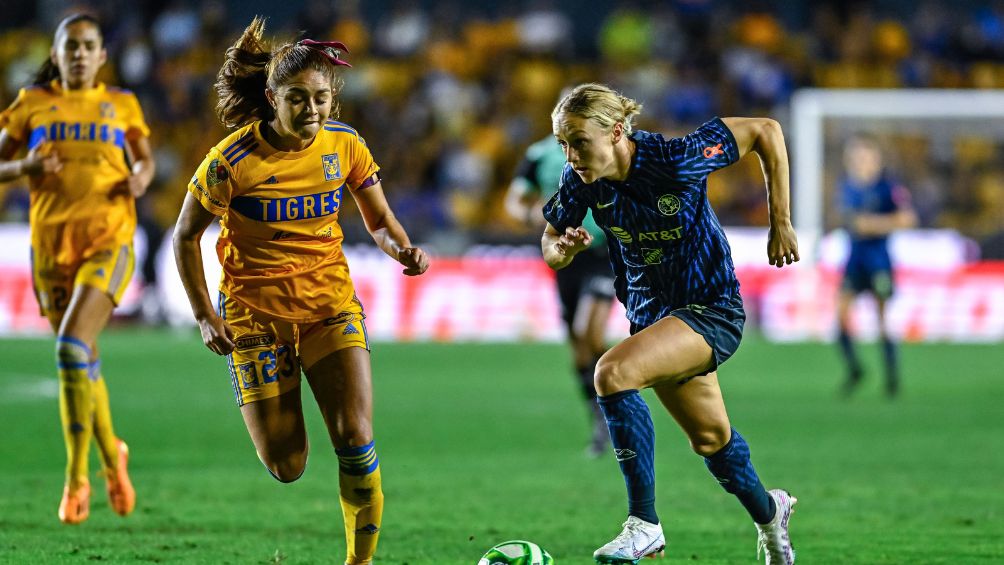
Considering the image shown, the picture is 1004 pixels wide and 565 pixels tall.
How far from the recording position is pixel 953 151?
67.5ft

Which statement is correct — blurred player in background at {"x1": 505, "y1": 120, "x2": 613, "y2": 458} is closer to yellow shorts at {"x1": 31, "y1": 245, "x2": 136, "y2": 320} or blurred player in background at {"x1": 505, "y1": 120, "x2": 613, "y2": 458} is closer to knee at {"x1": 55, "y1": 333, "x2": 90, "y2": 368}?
yellow shorts at {"x1": 31, "y1": 245, "x2": 136, "y2": 320}

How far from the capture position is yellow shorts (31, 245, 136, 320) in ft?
25.5

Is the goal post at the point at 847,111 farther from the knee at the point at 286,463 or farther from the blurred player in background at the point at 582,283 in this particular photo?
the knee at the point at 286,463

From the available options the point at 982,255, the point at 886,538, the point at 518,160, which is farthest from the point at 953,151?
the point at 886,538

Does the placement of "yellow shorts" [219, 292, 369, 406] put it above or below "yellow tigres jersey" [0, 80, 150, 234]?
below

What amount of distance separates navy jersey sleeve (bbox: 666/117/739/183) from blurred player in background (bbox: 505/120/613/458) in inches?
168

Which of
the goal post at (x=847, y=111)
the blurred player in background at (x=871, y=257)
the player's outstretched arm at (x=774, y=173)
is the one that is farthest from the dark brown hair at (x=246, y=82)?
the goal post at (x=847, y=111)

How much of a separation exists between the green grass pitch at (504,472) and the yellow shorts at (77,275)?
1.14 m

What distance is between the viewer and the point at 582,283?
419 inches

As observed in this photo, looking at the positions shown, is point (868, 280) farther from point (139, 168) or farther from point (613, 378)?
point (613, 378)

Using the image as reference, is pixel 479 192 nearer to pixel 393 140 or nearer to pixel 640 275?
pixel 393 140

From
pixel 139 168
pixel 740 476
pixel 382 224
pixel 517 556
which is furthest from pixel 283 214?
pixel 139 168

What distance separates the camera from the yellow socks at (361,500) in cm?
587

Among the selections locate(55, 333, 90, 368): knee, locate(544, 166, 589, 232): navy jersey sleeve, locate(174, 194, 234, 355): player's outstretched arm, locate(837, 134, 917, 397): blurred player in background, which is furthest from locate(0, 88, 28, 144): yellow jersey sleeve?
locate(837, 134, 917, 397): blurred player in background
